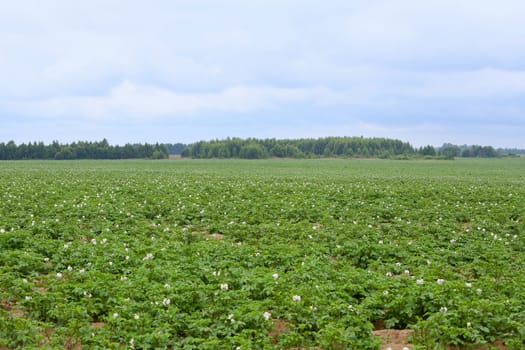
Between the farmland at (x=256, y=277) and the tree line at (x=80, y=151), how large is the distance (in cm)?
12475

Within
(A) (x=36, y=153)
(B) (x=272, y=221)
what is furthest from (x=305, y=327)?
(A) (x=36, y=153)

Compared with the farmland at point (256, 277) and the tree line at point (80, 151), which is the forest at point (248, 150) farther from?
the farmland at point (256, 277)

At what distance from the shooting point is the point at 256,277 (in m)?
8.17

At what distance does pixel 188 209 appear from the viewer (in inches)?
669

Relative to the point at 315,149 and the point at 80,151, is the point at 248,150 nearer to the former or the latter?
the point at 315,149

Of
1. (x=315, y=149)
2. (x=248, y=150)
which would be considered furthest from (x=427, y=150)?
(x=248, y=150)

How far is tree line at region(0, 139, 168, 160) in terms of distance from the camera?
428 feet

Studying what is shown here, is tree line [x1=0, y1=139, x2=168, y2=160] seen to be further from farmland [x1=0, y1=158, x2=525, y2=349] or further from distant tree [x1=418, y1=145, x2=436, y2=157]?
farmland [x1=0, y1=158, x2=525, y2=349]

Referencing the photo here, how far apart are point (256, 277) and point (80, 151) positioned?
13906 cm

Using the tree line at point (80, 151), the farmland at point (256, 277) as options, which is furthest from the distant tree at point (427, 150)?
the farmland at point (256, 277)

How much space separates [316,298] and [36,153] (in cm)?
14115

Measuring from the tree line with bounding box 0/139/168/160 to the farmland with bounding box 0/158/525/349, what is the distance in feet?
409

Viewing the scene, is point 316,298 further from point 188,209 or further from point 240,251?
point 188,209

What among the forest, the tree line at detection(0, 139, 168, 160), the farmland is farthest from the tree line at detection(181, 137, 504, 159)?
the farmland
